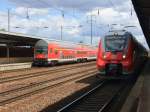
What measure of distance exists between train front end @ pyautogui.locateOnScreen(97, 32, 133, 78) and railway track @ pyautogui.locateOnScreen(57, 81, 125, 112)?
0.88m

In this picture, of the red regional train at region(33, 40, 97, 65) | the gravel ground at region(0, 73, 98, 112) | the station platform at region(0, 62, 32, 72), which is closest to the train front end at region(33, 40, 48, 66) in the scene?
the red regional train at region(33, 40, 97, 65)

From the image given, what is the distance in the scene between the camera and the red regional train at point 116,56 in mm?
20000

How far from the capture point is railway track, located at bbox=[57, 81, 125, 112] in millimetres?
12430

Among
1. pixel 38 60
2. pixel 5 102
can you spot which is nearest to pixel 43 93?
pixel 5 102

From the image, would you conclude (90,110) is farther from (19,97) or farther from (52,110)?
(19,97)

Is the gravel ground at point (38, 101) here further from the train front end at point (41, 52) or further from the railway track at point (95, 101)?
the train front end at point (41, 52)

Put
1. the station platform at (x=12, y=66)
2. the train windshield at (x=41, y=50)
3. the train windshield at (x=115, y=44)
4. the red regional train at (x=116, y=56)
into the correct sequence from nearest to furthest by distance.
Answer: the red regional train at (x=116, y=56) → the train windshield at (x=115, y=44) → the station platform at (x=12, y=66) → the train windshield at (x=41, y=50)

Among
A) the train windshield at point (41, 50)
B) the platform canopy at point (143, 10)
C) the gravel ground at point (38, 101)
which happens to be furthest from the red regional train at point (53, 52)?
the gravel ground at point (38, 101)

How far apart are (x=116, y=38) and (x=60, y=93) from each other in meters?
5.46

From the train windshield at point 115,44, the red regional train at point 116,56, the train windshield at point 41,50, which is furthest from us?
the train windshield at point 41,50

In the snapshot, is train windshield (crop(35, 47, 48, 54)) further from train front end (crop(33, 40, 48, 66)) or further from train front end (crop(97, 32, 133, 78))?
train front end (crop(97, 32, 133, 78))

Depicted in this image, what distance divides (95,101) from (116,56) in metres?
6.26

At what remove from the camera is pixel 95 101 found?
47.1 ft

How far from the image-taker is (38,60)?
41.8 m
